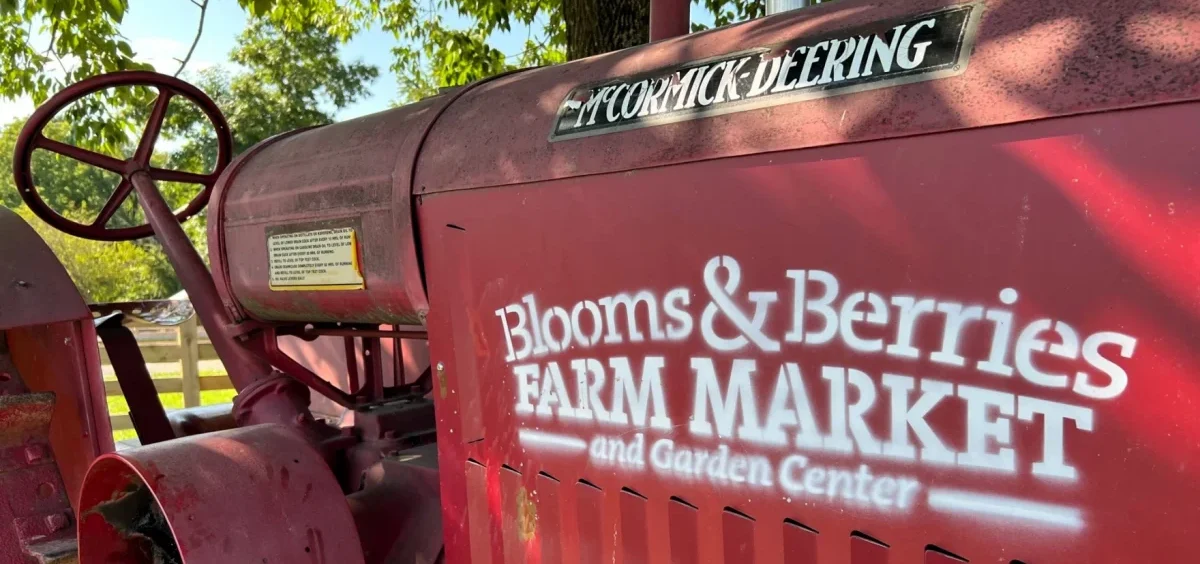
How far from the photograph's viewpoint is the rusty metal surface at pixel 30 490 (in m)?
2.73

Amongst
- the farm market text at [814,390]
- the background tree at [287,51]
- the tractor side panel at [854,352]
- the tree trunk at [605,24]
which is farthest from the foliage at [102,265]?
the farm market text at [814,390]

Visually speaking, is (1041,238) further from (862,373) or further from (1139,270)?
(862,373)

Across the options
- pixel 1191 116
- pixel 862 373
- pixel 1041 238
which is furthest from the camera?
pixel 862 373

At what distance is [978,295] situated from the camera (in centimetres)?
120

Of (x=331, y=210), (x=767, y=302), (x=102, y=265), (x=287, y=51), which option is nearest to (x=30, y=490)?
(x=331, y=210)

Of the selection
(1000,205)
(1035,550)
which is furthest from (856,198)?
(1035,550)

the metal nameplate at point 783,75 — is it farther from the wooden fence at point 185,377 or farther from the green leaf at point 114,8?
the wooden fence at point 185,377

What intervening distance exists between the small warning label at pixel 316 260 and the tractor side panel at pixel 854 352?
18.8 inches

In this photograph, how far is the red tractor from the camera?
1.10 m

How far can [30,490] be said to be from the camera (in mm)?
2869

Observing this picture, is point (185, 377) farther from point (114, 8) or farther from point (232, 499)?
point (232, 499)

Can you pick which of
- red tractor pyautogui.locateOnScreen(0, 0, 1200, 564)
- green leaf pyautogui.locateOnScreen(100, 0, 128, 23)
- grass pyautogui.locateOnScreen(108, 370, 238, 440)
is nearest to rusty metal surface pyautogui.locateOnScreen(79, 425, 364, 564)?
red tractor pyautogui.locateOnScreen(0, 0, 1200, 564)

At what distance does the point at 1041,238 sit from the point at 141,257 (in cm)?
3024

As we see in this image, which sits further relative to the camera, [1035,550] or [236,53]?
[236,53]
